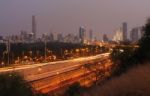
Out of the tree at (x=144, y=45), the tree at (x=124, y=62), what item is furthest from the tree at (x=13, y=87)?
the tree at (x=144, y=45)

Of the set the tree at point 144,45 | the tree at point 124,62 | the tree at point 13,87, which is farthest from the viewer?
the tree at point 124,62

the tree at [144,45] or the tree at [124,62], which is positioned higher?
the tree at [144,45]

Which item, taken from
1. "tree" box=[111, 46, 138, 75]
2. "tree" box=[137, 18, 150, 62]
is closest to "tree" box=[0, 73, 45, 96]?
"tree" box=[111, 46, 138, 75]

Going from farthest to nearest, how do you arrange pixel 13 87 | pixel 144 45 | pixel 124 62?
pixel 124 62
pixel 144 45
pixel 13 87

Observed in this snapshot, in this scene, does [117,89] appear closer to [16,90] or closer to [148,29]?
[16,90]

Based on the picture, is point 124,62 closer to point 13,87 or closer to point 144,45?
point 144,45

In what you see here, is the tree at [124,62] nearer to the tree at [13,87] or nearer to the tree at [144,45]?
the tree at [144,45]

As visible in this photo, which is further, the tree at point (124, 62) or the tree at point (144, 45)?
the tree at point (124, 62)

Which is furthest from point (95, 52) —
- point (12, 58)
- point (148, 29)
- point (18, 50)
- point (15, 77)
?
point (15, 77)

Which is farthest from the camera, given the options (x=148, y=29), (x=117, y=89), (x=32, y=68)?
(x=32, y=68)

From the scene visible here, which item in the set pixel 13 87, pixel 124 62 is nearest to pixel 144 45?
pixel 124 62

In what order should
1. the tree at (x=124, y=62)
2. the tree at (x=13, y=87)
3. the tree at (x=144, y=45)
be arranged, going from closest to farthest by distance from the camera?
the tree at (x=13, y=87) < the tree at (x=144, y=45) < the tree at (x=124, y=62)
